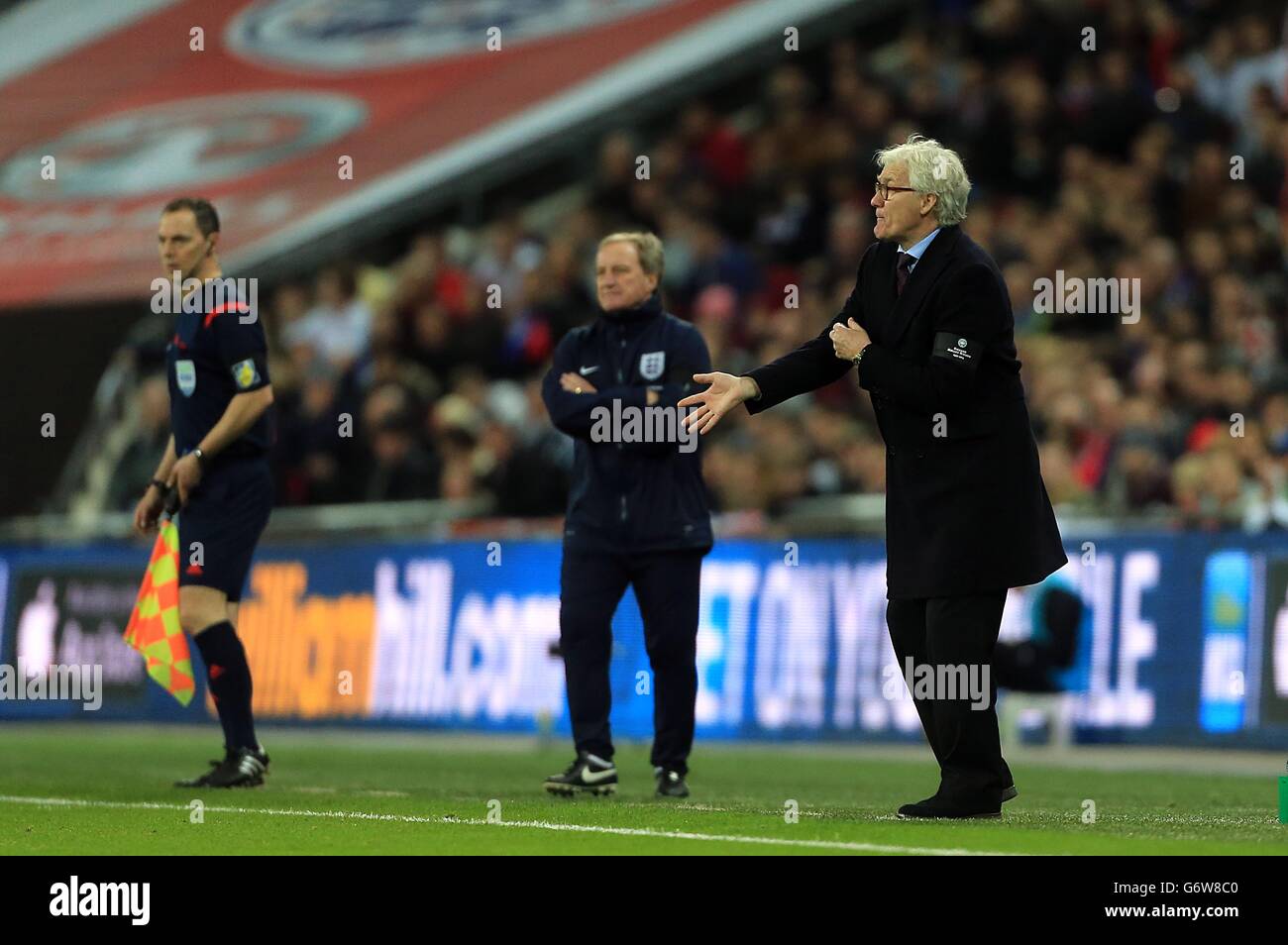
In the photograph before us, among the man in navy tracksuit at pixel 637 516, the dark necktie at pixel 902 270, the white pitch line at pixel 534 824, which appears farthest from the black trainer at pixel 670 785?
the dark necktie at pixel 902 270

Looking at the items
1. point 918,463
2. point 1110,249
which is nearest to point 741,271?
point 1110,249

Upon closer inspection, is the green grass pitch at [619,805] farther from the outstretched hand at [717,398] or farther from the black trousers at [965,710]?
the outstretched hand at [717,398]

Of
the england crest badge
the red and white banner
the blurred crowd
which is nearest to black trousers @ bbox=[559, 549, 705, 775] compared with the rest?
the england crest badge

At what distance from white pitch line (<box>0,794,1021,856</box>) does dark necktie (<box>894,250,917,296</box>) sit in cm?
211

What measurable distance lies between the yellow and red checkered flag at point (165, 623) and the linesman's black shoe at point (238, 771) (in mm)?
348

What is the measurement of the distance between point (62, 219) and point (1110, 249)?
1058cm

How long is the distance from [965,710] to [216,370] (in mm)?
3975

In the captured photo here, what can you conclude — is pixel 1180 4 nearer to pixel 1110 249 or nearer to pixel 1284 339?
pixel 1110 249

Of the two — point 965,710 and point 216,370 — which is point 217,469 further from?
point 965,710

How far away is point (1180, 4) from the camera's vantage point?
2100 centimetres

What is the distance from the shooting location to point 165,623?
10.4 meters

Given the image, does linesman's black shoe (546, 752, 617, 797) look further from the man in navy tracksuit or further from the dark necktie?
the dark necktie

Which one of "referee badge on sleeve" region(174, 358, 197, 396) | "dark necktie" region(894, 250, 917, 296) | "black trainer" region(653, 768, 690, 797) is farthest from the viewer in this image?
"referee badge on sleeve" region(174, 358, 197, 396)

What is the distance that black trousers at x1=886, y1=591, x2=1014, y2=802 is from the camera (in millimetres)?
8070
